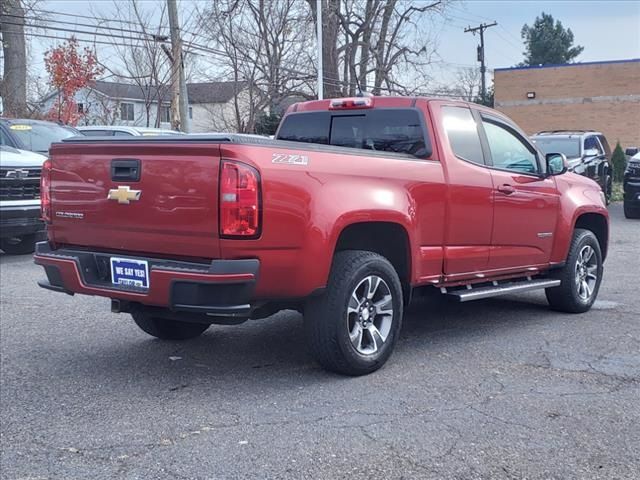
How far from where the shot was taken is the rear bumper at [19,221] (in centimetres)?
1076

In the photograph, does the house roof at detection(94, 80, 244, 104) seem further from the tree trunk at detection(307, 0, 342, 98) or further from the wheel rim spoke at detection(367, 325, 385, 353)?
the wheel rim spoke at detection(367, 325, 385, 353)

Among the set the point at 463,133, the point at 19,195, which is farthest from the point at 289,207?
the point at 19,195

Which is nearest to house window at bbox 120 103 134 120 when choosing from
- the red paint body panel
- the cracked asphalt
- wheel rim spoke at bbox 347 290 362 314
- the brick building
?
the brick building

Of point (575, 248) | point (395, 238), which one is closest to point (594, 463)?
point (395, 238)

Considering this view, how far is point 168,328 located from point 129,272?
1.47 metres

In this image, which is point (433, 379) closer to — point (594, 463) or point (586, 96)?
point (594, 463)

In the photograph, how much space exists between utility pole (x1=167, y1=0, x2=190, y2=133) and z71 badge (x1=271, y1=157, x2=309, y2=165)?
63.1 feet

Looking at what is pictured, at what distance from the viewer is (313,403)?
4.79m

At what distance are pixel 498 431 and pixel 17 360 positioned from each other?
3596 mm

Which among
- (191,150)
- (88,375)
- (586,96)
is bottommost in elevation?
(88,375)

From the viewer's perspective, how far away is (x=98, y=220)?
16.7 feet

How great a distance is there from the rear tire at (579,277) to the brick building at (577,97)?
28025 mm

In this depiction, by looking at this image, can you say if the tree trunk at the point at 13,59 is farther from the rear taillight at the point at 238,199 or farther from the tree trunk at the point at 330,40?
the rear taillight at the point at 238,199

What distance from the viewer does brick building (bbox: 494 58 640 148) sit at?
3331 centimetres
